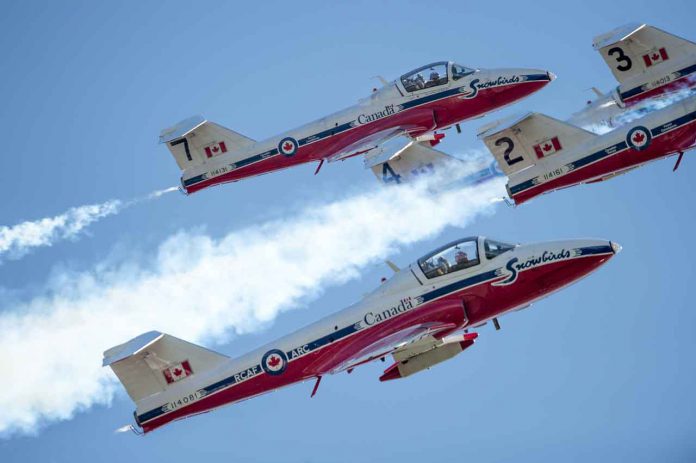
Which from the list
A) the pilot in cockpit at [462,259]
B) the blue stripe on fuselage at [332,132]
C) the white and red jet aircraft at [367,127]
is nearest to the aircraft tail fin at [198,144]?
the white and red jet aircraft at [367,127]

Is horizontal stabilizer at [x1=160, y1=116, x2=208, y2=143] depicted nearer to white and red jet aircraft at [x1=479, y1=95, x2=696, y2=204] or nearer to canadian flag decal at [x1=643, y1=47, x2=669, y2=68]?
white and red jet aircraft at [x1=479, y1=95, x2=696, y2=204]

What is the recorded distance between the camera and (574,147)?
35750 millimetres

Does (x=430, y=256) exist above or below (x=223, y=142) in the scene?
below

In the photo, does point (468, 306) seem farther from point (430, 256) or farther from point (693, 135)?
point (693, 135)

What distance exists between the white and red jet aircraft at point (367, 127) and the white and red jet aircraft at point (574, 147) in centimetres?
303

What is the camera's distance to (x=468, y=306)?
102 feet

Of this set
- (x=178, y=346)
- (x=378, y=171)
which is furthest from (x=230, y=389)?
(x=378, y=171)

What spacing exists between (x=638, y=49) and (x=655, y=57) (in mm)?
516

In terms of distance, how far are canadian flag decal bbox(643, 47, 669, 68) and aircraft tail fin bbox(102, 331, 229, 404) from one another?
14.7m

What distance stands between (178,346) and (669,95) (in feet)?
50.9

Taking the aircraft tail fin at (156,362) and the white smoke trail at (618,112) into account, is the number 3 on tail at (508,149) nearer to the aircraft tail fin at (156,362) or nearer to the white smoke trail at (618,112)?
the white smoke trail at (618,112)

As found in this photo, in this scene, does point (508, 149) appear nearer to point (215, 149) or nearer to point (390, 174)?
point (390, 174)

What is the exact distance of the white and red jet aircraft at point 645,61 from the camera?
125 feet

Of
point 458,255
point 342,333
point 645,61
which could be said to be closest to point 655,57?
point 645,61
